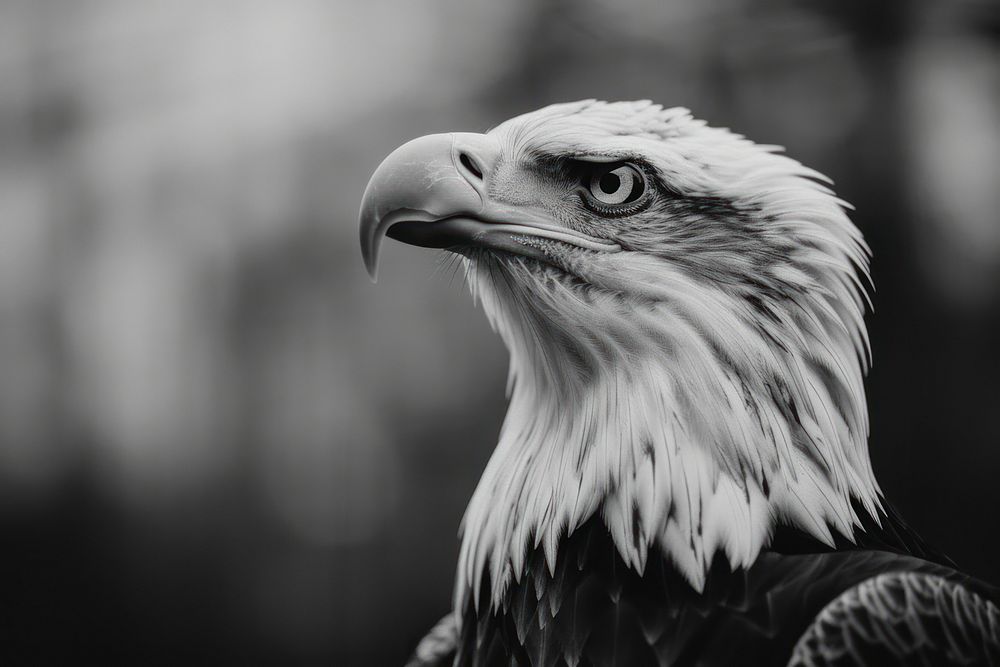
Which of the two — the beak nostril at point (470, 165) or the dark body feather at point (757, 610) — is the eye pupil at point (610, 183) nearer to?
the beak nostril at point (470, 165)

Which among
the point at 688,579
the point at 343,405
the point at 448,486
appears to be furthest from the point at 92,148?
the point at 688,579

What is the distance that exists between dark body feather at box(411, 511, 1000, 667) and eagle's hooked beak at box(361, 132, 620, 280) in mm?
295

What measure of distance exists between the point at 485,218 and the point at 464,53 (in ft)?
3.91

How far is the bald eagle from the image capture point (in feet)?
2.30

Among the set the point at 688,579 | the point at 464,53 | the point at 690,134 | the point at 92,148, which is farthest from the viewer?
the point at 92,148

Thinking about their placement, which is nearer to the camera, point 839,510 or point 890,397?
point 839,510

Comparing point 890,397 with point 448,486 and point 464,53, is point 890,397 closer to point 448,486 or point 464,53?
point 448,486

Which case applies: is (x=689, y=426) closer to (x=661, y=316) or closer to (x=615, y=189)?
(x=661, y=316)

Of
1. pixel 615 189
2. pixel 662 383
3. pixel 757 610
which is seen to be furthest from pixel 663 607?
pixel 615 189

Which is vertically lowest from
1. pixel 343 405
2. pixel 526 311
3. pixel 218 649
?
pixel 218 649

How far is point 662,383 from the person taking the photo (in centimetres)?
75

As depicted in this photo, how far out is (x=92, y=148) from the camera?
1961mm

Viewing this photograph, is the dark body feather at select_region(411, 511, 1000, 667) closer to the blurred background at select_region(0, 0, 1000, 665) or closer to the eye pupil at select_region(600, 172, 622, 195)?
the eye pupil at select_region(600, 172, 622, 195)

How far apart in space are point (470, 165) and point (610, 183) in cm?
14
